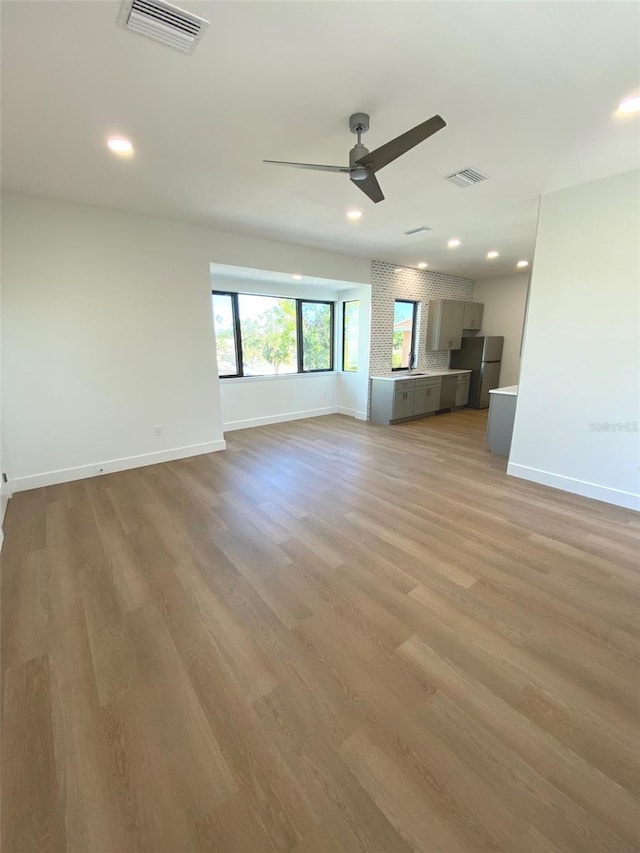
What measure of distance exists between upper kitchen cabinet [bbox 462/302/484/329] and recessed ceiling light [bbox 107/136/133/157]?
684cm

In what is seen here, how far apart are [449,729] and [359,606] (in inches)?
27.7

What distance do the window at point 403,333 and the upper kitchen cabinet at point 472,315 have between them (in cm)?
131

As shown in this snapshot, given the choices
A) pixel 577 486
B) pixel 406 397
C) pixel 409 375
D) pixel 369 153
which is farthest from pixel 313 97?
pixel 409 375

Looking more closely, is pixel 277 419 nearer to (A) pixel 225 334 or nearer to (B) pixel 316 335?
(A) pixel 225 334

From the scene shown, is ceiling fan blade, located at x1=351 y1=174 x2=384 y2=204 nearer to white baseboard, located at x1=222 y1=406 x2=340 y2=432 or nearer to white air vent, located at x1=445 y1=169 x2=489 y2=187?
white air vent, located at x1=445 y1=169 x2=489 y2=187

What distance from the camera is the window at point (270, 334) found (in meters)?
5.65

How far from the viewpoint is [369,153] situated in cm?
203

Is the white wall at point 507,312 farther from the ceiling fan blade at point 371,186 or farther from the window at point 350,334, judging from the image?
the ceiling fan blade at point 371,186

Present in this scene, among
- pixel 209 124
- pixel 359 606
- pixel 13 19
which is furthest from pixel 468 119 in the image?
pixel 359 606

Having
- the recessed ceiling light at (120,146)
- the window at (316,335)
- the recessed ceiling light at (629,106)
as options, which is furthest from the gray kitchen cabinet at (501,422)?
the recessed ceiling light at (120,146)

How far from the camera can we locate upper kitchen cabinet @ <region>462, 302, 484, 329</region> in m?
7.51

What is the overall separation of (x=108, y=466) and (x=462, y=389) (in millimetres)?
6820

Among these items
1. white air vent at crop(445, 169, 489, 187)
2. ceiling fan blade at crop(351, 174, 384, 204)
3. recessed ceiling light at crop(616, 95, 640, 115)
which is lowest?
ceiling fan blade at crop(351, 174, 384, 204)

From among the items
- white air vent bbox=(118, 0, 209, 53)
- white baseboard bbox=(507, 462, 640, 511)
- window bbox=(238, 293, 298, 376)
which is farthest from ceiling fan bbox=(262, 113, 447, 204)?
window bbox=(238, 293, 298, 376)
